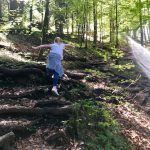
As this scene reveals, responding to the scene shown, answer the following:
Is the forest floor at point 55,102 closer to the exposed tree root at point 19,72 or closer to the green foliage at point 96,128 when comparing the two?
the exposed tree root at point 19,72

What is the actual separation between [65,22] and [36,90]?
22.5m

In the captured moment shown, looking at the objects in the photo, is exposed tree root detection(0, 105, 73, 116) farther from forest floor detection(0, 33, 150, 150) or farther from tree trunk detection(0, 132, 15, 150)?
tree trunk detection(0, 132, 15, 150)

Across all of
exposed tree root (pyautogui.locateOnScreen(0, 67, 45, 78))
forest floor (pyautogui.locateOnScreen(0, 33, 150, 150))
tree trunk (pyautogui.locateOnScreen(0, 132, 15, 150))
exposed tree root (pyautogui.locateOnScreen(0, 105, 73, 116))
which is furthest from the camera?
exposed tree root (pyautogui.locateOnScreen(0, 67, 45, 78))

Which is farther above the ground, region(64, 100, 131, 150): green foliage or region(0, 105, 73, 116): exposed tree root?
region(0, 105, 73, 116): exposed tree root

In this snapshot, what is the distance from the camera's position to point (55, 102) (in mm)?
11578

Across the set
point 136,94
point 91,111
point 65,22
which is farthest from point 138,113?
point 65,22

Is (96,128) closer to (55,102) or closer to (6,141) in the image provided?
(55,102)

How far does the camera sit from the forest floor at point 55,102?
31.8ft

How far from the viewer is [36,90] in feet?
42.7

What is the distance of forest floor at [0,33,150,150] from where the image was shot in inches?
381

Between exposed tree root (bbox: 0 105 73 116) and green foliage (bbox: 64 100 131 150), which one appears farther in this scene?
exposed tree root (bbox: 0 105 73 116)

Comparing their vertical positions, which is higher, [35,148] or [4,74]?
[4,74]

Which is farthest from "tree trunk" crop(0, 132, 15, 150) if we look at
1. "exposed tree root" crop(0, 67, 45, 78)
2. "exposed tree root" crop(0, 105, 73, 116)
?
"exposed tree root" crop(0, 67, 45, 78)

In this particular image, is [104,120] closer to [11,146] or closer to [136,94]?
[11,146]
